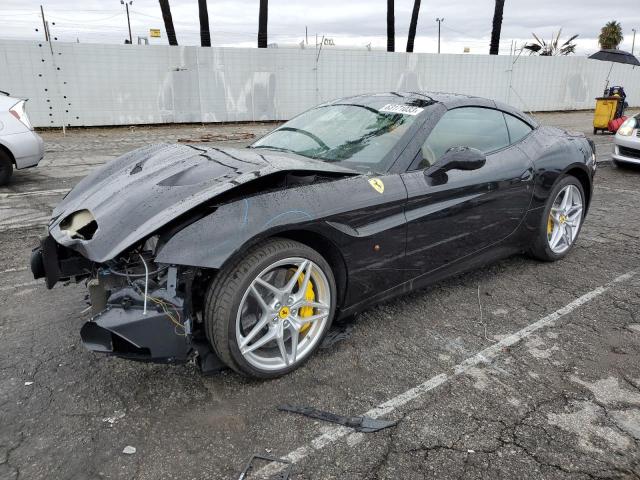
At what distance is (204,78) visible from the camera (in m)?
15.7

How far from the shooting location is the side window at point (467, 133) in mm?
3246

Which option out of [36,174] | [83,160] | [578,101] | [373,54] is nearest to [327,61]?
[373,54]

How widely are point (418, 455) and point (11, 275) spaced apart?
3440mm

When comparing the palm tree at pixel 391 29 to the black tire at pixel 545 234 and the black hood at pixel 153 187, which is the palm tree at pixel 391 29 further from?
the black hood at pixel 153 187

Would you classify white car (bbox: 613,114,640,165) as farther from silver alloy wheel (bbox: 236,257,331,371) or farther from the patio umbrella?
silver alloy wheel (bbox: 236,257,331,371)

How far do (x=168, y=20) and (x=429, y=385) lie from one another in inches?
746

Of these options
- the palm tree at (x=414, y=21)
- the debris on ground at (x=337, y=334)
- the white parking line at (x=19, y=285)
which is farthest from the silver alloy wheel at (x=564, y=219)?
the palm tree at (x=414, y=21)

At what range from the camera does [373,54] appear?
18.0 meters

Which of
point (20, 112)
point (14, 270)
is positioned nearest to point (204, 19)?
point (20, 112)

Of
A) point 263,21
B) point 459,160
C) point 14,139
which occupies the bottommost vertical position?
point 14,139

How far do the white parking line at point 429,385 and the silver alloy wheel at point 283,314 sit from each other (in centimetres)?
50

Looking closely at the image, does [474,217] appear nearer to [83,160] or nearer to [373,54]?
[83,160]

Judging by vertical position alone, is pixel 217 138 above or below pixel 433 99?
below

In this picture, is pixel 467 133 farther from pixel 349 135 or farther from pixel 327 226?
pixel 327 226
